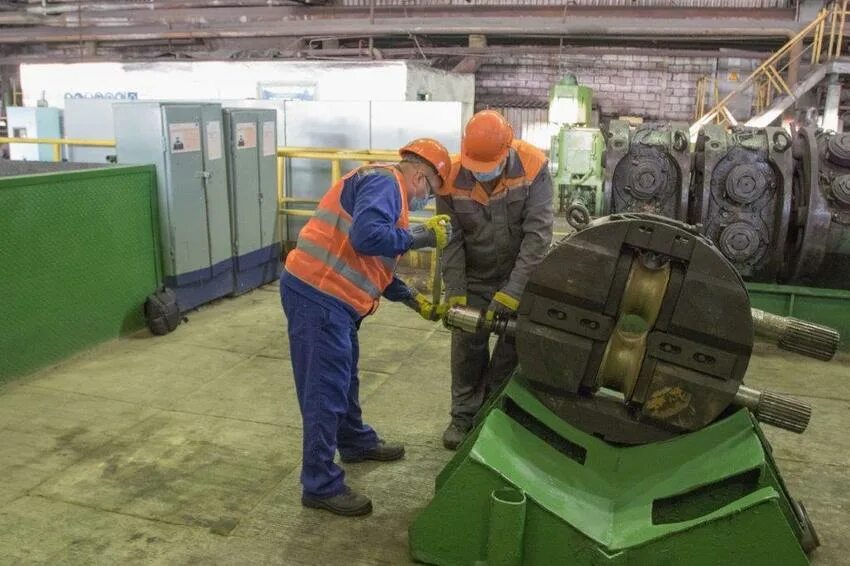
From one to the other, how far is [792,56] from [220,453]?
35.2ft

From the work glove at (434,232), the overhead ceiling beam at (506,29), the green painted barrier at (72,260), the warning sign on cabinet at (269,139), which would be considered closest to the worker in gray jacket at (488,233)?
the work glove at (434,232)

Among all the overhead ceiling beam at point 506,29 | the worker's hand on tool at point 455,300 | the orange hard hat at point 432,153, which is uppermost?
the overhead ceiling beam at point 506,29

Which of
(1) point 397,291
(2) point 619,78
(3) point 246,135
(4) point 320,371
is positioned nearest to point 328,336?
(4) point 320,371

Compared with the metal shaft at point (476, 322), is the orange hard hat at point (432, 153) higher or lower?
higher

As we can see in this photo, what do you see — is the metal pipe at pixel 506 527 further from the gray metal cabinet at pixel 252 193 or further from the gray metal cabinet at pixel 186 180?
the gray metal cabinet at pixel 252 193

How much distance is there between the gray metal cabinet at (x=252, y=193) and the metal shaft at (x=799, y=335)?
455 cm

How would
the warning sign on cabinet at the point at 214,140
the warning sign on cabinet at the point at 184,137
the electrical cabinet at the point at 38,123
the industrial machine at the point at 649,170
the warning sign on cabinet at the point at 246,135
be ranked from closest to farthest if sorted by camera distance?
the industrial machine at the point at 649,170
the warning sign on cabinet at the point at 184,137
the warning sign on cabinet at the point at 214,140
the warning sign on cabinet at the point at 246,135
the electrical cabinet at the point at 38,123

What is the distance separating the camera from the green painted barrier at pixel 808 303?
495cm

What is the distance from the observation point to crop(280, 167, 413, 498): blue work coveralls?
8.65 feet

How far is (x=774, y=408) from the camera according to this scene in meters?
2.44

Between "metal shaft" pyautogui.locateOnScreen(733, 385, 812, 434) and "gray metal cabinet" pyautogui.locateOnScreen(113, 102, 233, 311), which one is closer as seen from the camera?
"metal shaft" pyautogui.locateOnScreen(733, 385, 812, 434)

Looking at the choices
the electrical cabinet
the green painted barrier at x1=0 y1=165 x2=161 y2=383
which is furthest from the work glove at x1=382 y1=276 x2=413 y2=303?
the electrical cabinet

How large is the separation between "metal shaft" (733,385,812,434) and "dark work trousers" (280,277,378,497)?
1438 mm

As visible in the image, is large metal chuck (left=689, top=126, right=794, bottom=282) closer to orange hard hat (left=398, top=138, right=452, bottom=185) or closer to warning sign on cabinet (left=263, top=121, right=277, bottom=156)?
orange hard hat (left=398, top=138, right=452, bottom=185)
